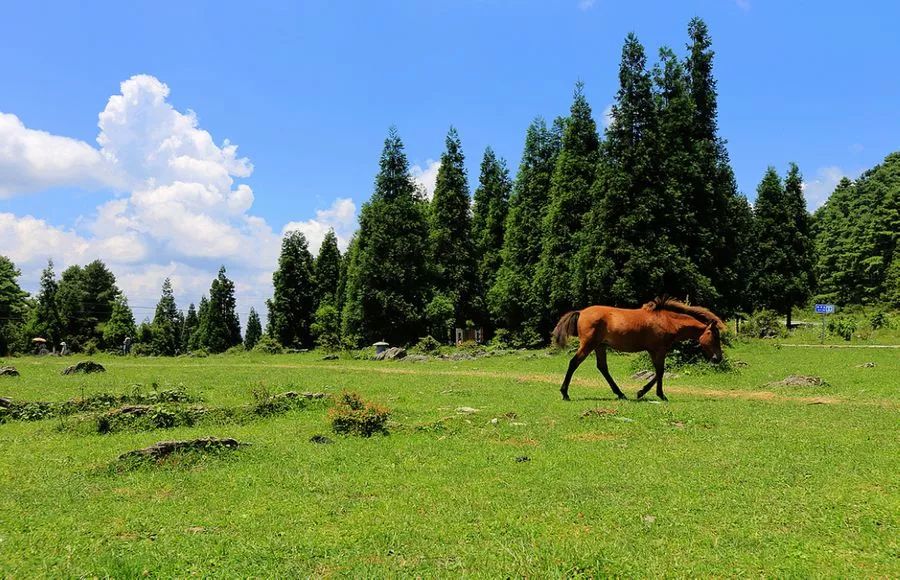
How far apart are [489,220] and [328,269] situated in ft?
72.4

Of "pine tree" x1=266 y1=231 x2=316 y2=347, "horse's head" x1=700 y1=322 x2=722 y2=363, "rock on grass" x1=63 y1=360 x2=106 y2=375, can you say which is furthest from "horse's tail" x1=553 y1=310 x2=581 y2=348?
"pine tree" x1=266 y1=231 x2=316 y2=347

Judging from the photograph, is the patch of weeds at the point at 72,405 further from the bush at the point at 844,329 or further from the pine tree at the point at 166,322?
the pine tree at the point at 166,322

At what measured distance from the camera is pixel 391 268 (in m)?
48.7

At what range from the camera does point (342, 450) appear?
10.0 metres

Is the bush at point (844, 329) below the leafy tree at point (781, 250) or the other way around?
below

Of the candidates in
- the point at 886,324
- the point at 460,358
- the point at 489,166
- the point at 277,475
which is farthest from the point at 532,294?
the point at 277,475

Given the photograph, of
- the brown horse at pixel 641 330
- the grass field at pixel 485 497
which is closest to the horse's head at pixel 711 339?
the brown horse at pixel 641 330

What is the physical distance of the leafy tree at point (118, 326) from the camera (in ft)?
228

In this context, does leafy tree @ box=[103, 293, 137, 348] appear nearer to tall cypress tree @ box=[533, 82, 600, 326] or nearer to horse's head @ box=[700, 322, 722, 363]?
tall cypress tree @ box=[533, 82, 600, 326]

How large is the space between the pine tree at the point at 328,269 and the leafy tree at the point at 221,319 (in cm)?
1324

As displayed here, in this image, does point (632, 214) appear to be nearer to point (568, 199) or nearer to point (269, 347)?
point (568, 199)

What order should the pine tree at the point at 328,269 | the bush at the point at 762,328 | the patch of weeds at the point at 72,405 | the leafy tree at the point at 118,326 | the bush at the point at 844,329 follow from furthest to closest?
the leafy tree at the point at 118,326 < the pine tree at the point at 328,269 < the bush at the point at 762,328 < the bush at the point at 844,329 < the patch of weeds at the point at 72,405

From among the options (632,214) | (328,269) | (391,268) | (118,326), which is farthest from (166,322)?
(632,214)

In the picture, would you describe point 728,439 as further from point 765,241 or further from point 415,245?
point 765,241
